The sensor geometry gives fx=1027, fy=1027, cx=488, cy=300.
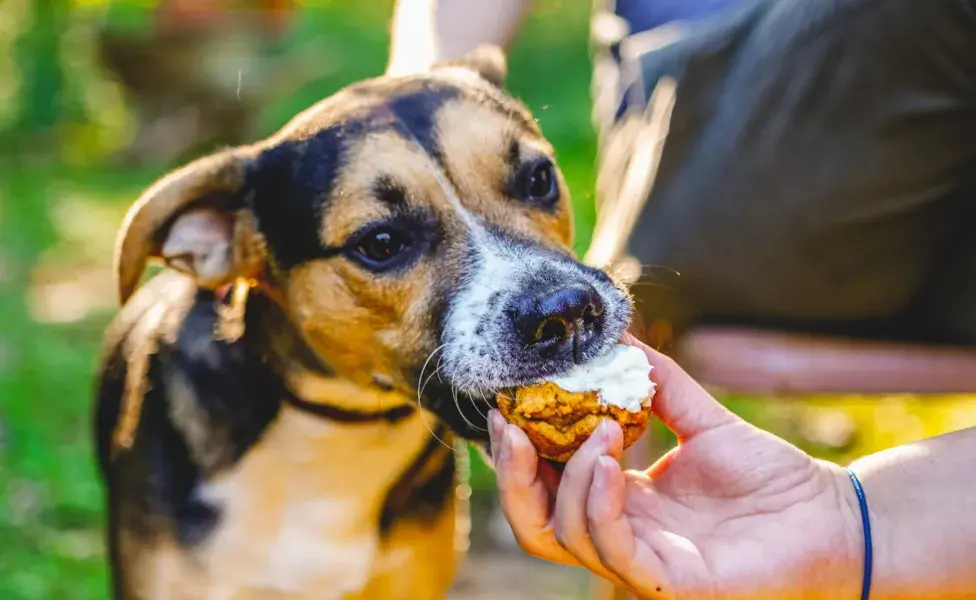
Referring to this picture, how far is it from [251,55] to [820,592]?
35.4 ft

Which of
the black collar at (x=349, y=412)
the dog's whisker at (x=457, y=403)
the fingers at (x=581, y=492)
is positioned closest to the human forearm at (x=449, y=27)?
the black collar at (x=349, y=412)

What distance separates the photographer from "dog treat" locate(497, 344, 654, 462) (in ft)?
7.07

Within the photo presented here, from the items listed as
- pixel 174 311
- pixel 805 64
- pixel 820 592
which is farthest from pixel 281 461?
pixel 805 64

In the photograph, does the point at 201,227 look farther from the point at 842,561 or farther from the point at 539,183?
the point at 842,561

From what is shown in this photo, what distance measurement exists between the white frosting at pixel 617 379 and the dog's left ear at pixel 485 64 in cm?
124

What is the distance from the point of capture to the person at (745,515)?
202cm

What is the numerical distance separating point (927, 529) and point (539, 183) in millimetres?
1317

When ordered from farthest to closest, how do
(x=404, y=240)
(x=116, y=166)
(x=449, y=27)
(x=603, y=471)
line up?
1. (x=116, y=166)
2. (x=449, y=27)
3. (x=404, y=240)
4. (x=603, y=471)

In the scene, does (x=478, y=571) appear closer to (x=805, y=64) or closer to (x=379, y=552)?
(x=379, y=552)

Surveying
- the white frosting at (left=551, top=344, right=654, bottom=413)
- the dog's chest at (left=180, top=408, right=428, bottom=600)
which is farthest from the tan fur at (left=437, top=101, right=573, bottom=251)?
the dog's chest at (left=180, top=408, right=428, bottom=600)

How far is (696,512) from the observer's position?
220 cm

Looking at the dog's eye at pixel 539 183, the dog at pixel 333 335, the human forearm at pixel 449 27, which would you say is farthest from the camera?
the human forearm at pixel 449 27

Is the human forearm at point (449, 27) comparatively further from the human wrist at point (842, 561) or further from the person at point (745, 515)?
the human wrist at point (842, 561)

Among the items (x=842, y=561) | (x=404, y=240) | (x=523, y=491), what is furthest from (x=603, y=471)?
(x=404, y=240)
